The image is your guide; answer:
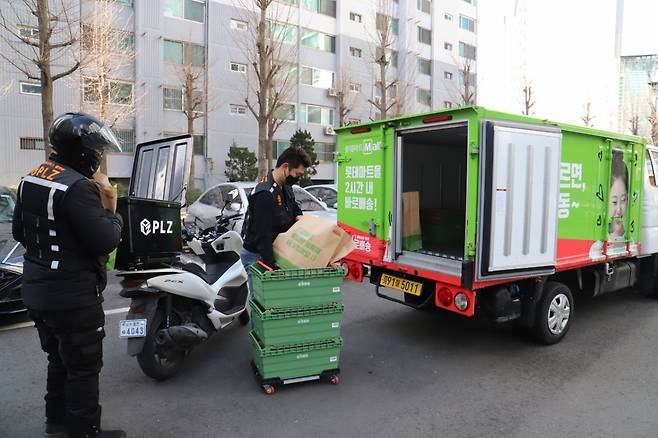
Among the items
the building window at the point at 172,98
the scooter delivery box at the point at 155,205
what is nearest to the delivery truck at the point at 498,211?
the scooter delivery box at the point at 155,205

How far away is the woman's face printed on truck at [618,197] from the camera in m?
5.41

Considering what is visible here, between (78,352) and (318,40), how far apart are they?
2913 cm

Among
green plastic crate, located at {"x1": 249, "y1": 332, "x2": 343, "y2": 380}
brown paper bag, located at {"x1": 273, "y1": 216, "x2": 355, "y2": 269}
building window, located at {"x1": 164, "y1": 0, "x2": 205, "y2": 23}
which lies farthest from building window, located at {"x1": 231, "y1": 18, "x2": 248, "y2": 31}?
green plastic crate, located at {"x1": 249, "y1": 332, "x2": 343, "y2": 380}

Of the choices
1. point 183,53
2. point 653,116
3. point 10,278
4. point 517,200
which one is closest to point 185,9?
point 183,53

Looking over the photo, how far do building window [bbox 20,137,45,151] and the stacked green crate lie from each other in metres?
20.6

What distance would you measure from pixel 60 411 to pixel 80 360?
1.85 feet

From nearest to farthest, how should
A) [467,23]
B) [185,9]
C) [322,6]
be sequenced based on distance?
[185,9] < [322,6] < [467,23]

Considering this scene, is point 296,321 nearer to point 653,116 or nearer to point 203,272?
point 203,272

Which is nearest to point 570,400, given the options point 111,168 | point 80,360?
point 80,360

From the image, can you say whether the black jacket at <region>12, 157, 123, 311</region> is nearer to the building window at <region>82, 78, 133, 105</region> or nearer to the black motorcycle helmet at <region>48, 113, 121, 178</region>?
the black motorcycle helmet at <region>48, 113, 121, 178</region>

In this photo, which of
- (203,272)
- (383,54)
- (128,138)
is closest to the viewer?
(203,272)

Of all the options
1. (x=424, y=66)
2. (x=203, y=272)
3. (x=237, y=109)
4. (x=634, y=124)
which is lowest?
(x=203, y=272)

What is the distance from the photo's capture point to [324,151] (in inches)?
1178

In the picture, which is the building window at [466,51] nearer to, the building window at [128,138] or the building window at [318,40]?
the building window at [318,40]
